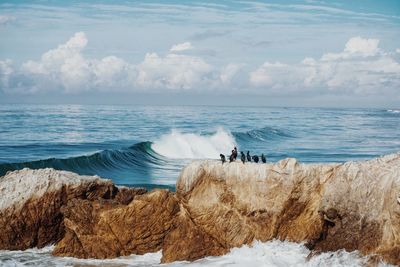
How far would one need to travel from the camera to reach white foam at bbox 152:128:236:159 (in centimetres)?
4514

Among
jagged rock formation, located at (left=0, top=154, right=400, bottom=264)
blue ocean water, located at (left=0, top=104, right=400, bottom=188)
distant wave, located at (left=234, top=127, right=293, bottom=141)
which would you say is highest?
jagged rock formation, located at (left=0, top=154, right=400, bottom=264)

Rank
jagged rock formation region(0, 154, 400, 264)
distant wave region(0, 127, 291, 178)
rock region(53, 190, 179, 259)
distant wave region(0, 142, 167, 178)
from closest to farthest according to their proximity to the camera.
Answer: jagged rock formation region(0, 154, 400, 264) < rock region(53, 190, 179, 259) < distant wave region(0, 142, 167, 178) < distant wave region(0, 127, 291, 178)

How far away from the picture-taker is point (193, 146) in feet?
159

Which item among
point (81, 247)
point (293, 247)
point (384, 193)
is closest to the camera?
point (384, 193)

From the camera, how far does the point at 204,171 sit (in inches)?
603

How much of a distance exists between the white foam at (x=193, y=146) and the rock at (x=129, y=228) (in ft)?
88.7

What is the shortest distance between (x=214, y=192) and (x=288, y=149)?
33457 mm

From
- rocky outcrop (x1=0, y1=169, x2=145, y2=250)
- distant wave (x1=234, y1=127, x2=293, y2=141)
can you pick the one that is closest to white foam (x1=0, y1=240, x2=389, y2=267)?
rocky outcrop (x1=0, y1=169, x2=145, y2=250)

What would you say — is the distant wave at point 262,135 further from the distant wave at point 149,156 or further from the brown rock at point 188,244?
the brown rock at point 188,244

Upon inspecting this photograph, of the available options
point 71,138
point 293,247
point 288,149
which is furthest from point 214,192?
point 71,138

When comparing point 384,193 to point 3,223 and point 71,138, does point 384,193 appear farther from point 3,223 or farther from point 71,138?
point 71,138

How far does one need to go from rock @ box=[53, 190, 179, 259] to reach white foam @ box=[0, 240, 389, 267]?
Answer: 0.25m

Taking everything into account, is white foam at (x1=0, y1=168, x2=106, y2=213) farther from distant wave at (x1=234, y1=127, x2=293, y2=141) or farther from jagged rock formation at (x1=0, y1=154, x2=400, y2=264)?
distant wave at (x1=234, y1=127, x2=293, y2=141)

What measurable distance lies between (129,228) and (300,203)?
4.25 m
